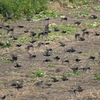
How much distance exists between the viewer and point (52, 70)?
6.25 m

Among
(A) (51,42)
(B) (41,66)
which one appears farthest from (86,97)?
(A) (51,42)

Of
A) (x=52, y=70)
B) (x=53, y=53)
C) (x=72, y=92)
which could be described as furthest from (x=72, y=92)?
(x=53, y=53)

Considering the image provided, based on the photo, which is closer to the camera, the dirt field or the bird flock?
the dirt field

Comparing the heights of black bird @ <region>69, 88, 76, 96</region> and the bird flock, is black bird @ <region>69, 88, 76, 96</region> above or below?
above

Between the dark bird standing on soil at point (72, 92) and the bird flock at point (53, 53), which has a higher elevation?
the dark bird standing on soil at point (72, 92)

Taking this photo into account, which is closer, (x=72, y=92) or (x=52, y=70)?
(x=72, y=92)

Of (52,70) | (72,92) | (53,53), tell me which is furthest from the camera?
(53,53)

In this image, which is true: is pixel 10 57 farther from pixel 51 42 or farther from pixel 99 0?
pixel 99 0

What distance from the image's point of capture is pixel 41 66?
21.5ft

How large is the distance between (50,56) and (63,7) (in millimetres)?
8103

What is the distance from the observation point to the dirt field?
15.4 ft

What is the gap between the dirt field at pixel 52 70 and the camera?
468cm

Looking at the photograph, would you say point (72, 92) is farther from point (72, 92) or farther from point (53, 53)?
point (53, 53)

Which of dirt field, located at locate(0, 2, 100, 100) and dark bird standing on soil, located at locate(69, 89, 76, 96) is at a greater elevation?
dark bird standing on soil, located at locate(69, 89, 76, 96)
